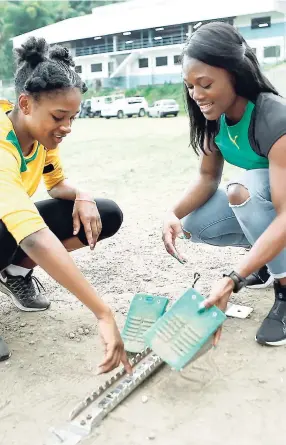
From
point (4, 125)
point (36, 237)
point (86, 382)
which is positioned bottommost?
point (86, 382)

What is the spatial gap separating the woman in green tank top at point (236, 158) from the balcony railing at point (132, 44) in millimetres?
27207

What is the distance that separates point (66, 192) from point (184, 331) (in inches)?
34.9

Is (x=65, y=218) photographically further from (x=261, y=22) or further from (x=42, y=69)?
(x=261, y=22)

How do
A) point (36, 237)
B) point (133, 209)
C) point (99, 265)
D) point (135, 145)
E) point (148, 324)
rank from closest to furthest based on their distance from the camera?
point (36, 237)
point (148, 324)
point (99, 265)
point (133, 209)
point (135, 145)

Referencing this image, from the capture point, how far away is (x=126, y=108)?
20188 mm

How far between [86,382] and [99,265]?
1185 millimetres

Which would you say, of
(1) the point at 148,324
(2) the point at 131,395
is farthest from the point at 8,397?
(1) the point at 148,324

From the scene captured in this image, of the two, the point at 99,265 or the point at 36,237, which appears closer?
the point at 36,237

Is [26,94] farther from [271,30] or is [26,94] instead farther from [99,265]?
[271,30]

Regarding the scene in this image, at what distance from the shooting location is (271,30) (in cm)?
2511

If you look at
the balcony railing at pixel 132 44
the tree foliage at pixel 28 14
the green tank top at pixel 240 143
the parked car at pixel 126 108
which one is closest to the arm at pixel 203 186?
the green tank top at pixel 240 143

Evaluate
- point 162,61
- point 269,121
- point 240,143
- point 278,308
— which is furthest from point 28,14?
point 278,308

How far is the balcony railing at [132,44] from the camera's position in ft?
94.3

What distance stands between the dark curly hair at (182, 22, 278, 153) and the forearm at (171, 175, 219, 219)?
46cm
